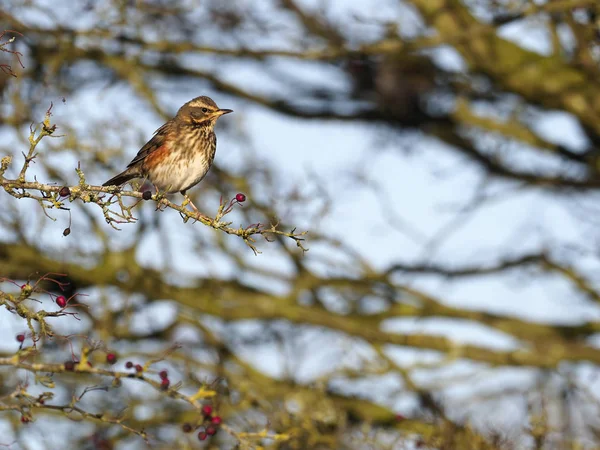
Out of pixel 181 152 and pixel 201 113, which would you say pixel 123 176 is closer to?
pixel 181 152

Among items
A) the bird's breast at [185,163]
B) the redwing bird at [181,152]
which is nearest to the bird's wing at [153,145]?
the redwing bird at [181,152]

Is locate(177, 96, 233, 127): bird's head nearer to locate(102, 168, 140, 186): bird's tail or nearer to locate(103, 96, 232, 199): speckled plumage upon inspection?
locate(103, 96, 232, 199): speckled plumage

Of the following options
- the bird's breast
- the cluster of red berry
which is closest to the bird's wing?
the bird's breast

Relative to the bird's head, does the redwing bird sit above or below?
below

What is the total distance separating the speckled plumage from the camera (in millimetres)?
5828

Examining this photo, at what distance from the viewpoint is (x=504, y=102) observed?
10.3m

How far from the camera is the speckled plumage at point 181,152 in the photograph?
229 inches

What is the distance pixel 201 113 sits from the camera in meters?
6.02

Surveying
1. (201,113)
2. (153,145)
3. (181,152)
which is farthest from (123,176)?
(201,113)

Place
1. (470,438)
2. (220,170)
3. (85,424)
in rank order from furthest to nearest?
(220,170), (85,424), (470,438)

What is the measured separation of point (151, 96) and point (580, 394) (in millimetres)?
4660

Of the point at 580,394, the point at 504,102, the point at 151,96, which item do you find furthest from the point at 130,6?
the point at 580,394

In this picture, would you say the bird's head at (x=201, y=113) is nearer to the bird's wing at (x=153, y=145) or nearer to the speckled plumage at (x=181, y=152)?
the speckled plumage at (x=181, y=152)

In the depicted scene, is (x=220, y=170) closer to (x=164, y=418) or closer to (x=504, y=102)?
(x=164, y=418)
